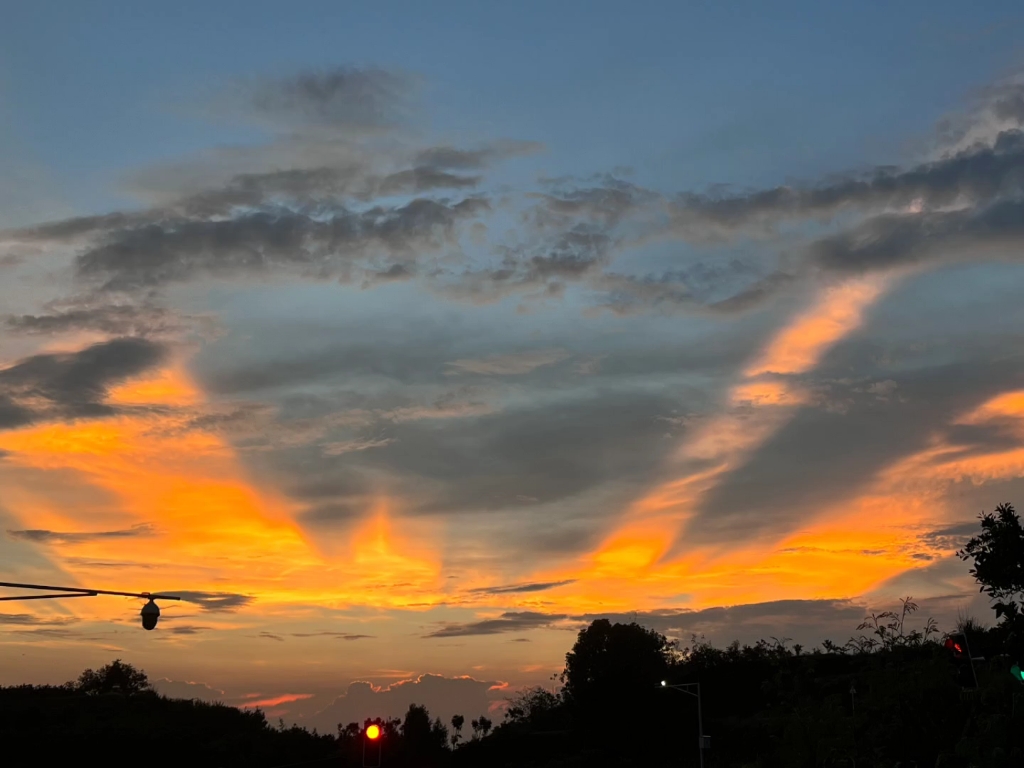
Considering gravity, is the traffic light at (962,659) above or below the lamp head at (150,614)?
below

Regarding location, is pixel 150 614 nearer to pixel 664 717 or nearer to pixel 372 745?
pixel 372 745

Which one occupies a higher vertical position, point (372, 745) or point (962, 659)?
point (962, 659)

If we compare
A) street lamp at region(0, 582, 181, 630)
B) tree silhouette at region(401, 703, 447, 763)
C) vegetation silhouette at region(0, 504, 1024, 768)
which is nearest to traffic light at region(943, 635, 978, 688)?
vegetation silhouette at region(0, 504, 1024, 768)

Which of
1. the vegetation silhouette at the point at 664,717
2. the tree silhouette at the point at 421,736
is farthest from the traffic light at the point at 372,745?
the tree silhouette at the point at 421,736

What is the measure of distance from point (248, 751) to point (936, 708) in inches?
4002

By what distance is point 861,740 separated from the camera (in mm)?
31500

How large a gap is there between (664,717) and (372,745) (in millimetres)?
74666

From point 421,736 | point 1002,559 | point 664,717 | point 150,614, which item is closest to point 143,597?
point 150,614

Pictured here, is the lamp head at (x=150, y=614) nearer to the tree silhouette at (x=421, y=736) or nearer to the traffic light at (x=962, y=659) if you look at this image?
the traffic light at (x=962, y=659)

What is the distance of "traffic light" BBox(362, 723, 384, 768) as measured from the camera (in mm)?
32969

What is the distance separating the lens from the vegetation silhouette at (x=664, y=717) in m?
30.4

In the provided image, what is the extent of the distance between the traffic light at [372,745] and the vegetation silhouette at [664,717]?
15.1 inches

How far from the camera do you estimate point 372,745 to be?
→ 110ft

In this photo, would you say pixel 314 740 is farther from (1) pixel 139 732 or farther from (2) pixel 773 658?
(2) pixel 773 658
